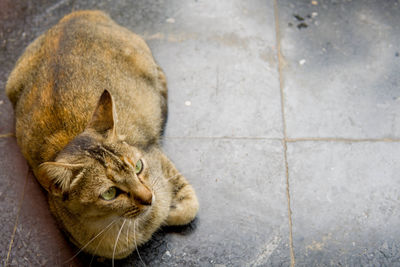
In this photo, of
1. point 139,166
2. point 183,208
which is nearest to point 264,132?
point 183,208

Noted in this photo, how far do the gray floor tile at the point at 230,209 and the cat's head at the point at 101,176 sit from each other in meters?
0.53

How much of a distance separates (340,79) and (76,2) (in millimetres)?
2460

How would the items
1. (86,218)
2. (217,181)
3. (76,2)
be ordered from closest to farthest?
(86,218)
(217,181)
(76,2)

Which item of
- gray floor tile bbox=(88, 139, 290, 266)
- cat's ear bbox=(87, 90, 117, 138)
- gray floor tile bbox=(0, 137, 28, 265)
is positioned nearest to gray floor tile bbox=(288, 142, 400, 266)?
gray floor tile bbox=(88, 139, 290, 266)

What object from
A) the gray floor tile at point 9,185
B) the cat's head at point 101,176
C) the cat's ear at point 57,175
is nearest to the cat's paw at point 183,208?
the cat's head at point 101,176

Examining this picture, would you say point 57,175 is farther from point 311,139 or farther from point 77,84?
point 311,139

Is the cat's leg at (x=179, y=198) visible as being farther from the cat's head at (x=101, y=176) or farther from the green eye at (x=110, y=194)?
the green eye at (x=110, y=194)

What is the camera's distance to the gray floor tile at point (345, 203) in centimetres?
219

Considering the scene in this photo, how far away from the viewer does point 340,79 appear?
2.79 metres

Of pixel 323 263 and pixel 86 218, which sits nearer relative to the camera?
pixel 86 218

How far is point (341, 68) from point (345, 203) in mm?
1106

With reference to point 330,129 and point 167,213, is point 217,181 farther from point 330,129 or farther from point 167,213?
point 330,129

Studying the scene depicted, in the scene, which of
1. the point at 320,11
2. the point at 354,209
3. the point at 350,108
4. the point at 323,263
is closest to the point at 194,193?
the point at 323,263

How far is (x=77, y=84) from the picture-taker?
2031 millimetres
